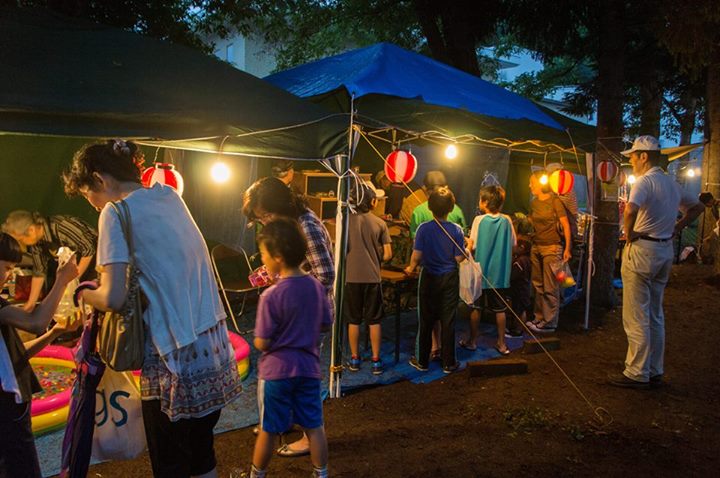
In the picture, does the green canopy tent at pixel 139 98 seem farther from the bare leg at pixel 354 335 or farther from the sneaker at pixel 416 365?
the sneaker at pixel 416 365

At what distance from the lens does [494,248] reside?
6027mm

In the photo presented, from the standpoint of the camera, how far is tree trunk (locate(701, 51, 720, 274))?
1030cm

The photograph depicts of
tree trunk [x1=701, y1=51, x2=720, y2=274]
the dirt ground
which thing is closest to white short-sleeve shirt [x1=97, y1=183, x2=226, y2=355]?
the dirt ground

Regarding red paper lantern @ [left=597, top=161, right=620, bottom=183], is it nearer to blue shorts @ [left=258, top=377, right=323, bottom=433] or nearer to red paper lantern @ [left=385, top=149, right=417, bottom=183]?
red paper lantern @ [left=385, top=149, right=417, bottom=183]

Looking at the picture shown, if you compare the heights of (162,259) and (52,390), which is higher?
(162,259)

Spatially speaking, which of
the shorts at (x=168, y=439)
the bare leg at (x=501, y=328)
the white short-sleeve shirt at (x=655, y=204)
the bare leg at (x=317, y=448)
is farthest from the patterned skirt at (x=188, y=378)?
the bare leg at (x=501, y=328)

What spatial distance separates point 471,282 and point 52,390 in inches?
163

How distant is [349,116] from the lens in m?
4.61

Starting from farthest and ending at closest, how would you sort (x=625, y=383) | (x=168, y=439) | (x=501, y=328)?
(x=501, y=328), (x=625, y=383), (x=168, y=439)

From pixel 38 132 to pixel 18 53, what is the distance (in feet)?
2.98

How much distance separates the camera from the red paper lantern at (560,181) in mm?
6730

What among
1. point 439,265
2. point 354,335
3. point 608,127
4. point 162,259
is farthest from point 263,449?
point 608,127

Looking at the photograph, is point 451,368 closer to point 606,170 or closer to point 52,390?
point 52,390

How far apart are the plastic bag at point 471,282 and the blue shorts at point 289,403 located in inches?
124
